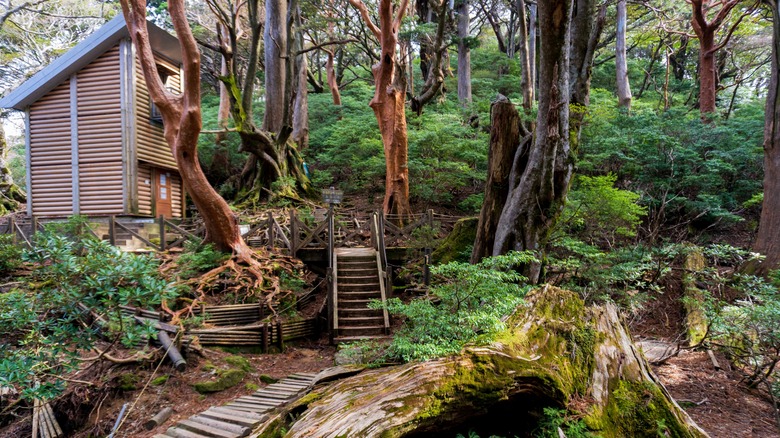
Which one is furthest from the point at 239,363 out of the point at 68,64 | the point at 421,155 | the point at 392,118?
the point at 68,64

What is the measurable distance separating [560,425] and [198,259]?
946 centimetres

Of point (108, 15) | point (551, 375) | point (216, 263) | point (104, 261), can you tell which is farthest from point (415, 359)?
point (108, 15)

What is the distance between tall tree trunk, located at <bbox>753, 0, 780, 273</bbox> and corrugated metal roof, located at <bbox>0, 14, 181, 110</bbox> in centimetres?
1887

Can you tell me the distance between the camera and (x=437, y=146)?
1506 cm

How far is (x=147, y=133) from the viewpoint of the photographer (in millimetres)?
15648

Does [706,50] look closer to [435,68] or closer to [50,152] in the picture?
[435,68]

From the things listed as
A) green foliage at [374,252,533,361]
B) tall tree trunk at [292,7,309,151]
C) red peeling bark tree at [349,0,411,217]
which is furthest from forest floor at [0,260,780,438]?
tall tree trunk at [292,7,309,151]

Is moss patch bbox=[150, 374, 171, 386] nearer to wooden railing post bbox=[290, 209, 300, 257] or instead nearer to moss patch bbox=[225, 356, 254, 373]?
moss patch bbox=[225, 356, 254, 373]

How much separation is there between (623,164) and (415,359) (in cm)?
1260

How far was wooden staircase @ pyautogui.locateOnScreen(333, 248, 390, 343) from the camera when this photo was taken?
916 cm

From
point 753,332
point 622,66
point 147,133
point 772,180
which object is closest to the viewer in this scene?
point 753,332

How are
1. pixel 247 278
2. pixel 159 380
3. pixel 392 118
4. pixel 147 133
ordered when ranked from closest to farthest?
pixel 159 380 < pixel 247 278 < pixel 392 118 < pixel 147 133

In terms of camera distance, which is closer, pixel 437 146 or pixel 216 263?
pixel 216 263

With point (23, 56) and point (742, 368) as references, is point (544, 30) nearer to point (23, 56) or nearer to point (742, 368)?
point (742, 368)
